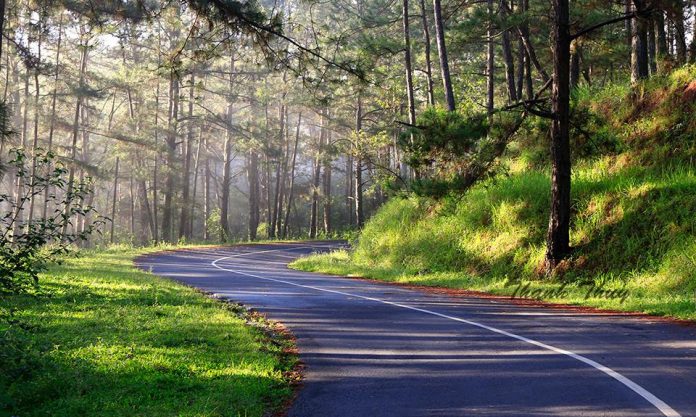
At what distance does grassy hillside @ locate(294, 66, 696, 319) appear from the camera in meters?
14.7

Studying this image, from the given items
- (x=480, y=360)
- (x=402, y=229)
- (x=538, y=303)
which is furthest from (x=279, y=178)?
(x=480, y=360)

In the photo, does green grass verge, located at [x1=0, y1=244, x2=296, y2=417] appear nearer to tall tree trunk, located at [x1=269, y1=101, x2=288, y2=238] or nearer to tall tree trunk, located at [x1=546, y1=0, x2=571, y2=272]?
tall tree trunk, located at [x1=546, y1=0, x2=571, y2=272]

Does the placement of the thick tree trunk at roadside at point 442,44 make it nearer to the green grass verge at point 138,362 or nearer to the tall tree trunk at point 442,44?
the tall tree trunk at point 442,44

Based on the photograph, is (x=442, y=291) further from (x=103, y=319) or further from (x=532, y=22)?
(x=532, y=22)

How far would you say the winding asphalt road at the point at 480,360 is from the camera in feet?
20.4

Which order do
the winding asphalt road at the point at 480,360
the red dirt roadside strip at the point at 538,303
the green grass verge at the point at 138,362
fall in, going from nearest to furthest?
the winding asphalt road at the point at 480,360, the green grass verge at the point at 138,362, the red dirt roadside strip at the point at 538,303

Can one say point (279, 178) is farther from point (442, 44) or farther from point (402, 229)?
point (442, 44)

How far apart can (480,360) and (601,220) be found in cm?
1067

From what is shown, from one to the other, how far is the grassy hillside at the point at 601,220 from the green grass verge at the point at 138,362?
755cm

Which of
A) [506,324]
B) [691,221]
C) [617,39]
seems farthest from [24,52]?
[617,39]

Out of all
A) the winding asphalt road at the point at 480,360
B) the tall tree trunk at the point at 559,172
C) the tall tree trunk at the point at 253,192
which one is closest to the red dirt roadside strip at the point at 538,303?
the winding asphalt road at the point at 480,360

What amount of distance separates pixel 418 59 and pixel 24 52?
88.2 ft

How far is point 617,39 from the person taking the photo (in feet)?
84.2

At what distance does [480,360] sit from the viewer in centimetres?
815
